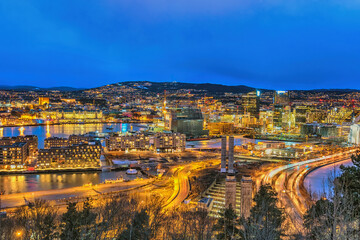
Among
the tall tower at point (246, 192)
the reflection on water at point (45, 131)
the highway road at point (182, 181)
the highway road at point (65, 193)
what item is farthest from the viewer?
the reflection on water at point (45, 131)

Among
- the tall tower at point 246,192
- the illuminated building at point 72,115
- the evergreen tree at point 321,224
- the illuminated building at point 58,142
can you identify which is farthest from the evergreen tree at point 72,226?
the illuminated building at point 72,115

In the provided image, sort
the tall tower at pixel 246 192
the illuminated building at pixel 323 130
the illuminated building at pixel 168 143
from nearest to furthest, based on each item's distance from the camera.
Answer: the tall tower at pixel 246 192 < the illuminated building at pixel 168 143 < the illuminated building at pixel 323 130

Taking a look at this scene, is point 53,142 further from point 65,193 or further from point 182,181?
point 182,181

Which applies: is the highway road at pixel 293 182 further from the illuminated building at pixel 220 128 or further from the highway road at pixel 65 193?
the illuminated building at pixel 220 128

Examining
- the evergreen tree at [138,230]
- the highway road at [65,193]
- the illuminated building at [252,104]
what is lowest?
the highway road at [65,193]

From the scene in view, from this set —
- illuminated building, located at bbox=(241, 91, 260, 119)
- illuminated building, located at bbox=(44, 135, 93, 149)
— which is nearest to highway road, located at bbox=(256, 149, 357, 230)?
illuminated building, located at bbox=(44, 135, 93, 149)

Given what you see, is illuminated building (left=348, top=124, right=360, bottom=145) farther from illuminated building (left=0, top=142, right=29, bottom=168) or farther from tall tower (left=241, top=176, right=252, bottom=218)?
illuminated building (left=0, top=142, right=29, bottom=168)

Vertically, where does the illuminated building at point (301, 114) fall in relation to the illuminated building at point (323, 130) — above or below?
above

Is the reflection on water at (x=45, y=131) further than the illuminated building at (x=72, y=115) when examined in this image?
No
